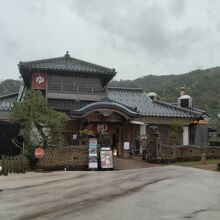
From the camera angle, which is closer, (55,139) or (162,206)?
(162,206)

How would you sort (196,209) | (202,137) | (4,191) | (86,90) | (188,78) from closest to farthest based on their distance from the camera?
(196,209), (4,191), (86,90), (202,137), (188,78)

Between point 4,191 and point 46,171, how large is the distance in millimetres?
7510

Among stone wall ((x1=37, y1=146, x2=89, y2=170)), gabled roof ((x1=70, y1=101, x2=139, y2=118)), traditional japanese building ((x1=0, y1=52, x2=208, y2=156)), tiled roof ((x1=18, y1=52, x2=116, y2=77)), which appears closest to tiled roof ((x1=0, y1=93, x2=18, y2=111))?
traditional japanese building ((x1=0, y1=52, x2=208, y2=156))

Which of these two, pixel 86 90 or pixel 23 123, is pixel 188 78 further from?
pixel 23 123

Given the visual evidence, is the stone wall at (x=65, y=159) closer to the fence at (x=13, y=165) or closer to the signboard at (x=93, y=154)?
the signboard at (x=93, y=154)

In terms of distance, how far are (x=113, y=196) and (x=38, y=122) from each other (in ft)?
36.0

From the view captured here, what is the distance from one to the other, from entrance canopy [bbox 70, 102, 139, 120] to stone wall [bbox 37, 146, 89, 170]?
4.39 m

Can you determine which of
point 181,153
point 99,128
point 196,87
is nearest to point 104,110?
point 99,128

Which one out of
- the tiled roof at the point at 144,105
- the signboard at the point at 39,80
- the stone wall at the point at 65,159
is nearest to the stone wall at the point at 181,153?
the stone wall at the point at 65,159

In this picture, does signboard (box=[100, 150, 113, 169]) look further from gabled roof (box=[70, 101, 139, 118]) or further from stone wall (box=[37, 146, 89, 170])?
gabled roof (box=[70, 101, 139, 118])

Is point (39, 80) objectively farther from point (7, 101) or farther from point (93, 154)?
point (93, 154)

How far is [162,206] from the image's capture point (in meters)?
11.7

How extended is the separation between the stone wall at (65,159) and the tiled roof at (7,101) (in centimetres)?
824

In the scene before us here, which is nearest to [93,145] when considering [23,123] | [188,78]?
[23,123]
